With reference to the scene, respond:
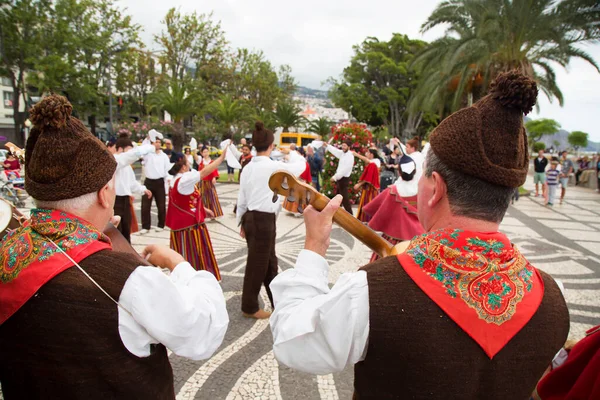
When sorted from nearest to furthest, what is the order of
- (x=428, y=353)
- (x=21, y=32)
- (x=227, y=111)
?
1. (x=428, y=353)
2. (x=21, y=32)
3. (x=227, y=111)

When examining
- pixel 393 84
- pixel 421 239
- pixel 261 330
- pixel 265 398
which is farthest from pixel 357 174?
pixel 393 84

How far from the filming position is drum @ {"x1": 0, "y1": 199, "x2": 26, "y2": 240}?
1.97 meters

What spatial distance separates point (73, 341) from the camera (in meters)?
1.22

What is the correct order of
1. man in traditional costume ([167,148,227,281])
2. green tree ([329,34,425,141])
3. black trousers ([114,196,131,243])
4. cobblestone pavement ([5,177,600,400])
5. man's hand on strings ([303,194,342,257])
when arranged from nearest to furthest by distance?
man's hand on strings ([303,194,342,257]), cobblestone pavement ([5,177,600,400]), man in traditional costume ([167,148,227,281]), black trousers ([114,196,131,243]), green tree ([329,34,425,141])

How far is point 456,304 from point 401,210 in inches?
115

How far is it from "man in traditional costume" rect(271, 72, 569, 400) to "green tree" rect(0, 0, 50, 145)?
74.5 feet

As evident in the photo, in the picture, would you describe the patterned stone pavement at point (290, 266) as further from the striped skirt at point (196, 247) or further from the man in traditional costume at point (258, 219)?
the striped skirt at point (196, 247)

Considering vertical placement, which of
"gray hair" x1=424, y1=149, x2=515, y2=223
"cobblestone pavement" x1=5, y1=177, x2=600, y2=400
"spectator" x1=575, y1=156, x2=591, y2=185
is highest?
"gray hair" x1=424, y1=149, x2=515, y2=223

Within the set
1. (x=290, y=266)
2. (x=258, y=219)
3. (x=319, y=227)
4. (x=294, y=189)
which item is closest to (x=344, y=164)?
(x=290, y=266)

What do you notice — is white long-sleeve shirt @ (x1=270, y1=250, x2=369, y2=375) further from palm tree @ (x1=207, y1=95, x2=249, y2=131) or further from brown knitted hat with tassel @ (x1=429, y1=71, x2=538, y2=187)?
palm tree @ (x1=207, y1=95, x2=249, y2=131)

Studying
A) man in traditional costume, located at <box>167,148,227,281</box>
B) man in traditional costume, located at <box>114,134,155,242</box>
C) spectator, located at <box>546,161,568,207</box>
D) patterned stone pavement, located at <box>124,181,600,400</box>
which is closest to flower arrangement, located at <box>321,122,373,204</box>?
patterned stone pavement, located at <box>124,181,600,400</box>

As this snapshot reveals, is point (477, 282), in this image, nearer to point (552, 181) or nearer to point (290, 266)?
point (290, 266)

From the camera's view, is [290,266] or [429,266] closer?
[429,266]

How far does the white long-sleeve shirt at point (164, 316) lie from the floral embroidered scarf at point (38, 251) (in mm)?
197
